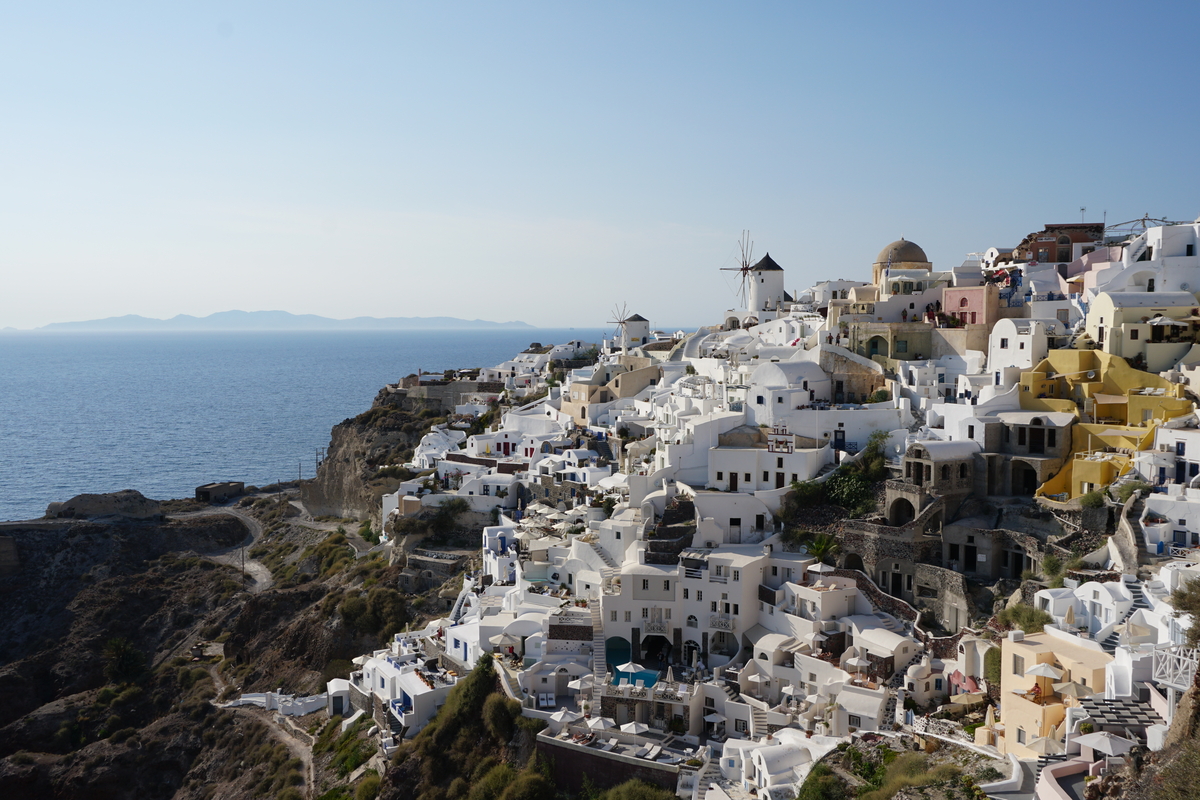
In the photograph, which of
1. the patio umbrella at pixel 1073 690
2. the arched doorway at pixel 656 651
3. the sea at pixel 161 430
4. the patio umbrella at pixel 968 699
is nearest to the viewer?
the patio umbrella at pixel 1073 690

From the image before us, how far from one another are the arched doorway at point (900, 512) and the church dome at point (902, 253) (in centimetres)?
2068

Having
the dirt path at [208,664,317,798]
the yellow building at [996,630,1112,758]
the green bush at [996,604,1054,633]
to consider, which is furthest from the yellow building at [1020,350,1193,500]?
the dirt path at [208,664,317,798]

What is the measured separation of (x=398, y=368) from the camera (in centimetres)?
19050

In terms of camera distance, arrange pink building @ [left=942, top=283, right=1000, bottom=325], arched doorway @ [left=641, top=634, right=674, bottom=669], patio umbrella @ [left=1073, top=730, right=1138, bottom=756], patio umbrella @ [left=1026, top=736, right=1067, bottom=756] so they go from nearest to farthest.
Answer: patio umbrella @ [left=1073, top=730, right=1138, bottom=756], patio umbrella @ [left=1026, top=736, right=1067, bottom=756], arched doorway @ [left=641, top=634, right=674, bottom=669], pink building @ [left=942, top=283, right=1000, bottom=325]

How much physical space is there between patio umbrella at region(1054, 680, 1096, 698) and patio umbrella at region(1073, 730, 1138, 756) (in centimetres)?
372

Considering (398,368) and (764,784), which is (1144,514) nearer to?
(764,784)

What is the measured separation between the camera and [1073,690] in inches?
748

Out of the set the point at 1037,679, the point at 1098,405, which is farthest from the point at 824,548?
the point at 1037,679

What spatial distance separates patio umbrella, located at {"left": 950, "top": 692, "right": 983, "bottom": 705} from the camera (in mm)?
21922

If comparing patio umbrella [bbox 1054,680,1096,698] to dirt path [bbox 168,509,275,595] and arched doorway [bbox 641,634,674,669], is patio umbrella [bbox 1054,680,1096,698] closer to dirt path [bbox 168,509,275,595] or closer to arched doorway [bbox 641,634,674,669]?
arched doorway [bbox 641,634,674,669]

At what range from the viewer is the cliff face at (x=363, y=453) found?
55.7 meters

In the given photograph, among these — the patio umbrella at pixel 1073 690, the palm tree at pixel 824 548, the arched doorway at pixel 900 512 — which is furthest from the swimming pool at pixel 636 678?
the patio umbrella at pixel 1073 690

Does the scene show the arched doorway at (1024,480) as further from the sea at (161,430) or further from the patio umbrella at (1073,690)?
the sea at (161,430)

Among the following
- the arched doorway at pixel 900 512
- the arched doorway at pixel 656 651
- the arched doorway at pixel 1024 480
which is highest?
the arched doorway at pixel 1024 480
